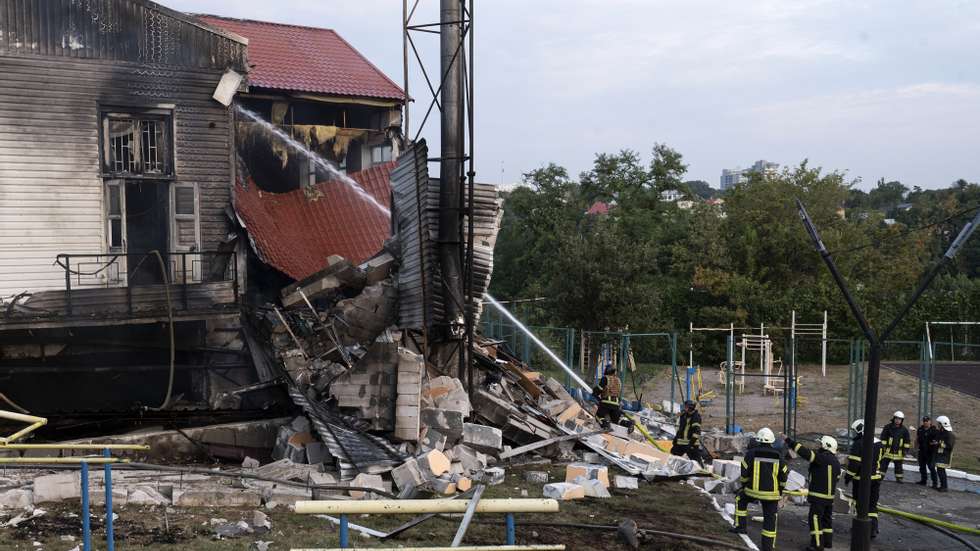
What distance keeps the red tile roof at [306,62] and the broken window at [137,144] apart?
479 cm

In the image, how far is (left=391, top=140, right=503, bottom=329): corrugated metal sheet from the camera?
14.4m

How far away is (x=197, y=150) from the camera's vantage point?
55.3 ft

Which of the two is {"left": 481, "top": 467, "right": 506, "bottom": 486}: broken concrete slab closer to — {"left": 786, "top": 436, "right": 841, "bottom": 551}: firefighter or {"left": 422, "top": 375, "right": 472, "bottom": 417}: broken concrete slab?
{"left": 422, "top": 375, "right": 472, "bottom": 417}: broken concrete slab

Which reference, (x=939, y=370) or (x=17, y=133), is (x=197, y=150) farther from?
(x=939, y=370)

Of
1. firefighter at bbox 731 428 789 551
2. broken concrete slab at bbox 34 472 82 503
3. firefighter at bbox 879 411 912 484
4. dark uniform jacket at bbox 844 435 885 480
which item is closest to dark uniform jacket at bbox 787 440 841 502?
firefighter at bbox 731 428 789 551

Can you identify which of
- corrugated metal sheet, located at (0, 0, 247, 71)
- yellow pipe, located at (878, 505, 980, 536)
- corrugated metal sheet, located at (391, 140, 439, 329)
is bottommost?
yellow pipe, located at (878, 505, 980, 536)

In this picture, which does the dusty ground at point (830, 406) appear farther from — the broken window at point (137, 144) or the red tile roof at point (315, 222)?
the broken window at point (137, 144)

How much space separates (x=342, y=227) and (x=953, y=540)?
13292mm

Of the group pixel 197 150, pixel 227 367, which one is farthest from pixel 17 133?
pixel 227 367

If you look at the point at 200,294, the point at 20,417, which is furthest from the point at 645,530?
the point at 200,294

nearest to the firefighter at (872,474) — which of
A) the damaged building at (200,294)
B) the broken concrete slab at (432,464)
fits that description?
the damaged building at (200,294)

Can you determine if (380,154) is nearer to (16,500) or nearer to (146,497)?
(146,497)

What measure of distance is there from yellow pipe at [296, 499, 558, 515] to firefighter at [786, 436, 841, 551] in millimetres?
6246

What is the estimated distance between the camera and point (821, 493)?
33.4 feet
